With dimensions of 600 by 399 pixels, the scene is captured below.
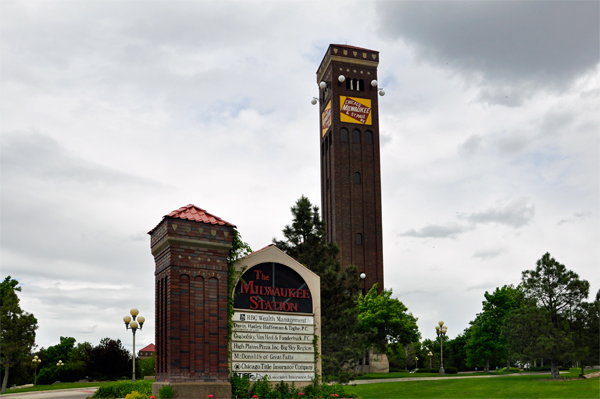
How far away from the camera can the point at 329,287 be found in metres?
29.2

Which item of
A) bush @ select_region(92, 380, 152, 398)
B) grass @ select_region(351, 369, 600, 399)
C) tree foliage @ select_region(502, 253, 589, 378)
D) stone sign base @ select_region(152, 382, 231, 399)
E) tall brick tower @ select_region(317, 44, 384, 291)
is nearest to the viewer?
stone sign base @ select_region(152, 382, 231, 399)

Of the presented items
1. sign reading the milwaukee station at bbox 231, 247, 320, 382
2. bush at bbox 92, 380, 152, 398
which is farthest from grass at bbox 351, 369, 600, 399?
bush at bbox 92, 380, 152, 398

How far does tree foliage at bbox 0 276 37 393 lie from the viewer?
48.6 meters

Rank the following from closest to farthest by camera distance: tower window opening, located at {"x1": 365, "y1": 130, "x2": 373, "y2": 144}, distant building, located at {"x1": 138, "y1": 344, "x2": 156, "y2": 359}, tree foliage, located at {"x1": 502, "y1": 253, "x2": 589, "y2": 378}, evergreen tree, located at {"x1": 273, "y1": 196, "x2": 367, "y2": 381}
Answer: evergreen tree, located at {"x1": 273, "y1": 196, "x2": 367, "y2": 381}, tree foliage, located at {"x1": 502, "y1": 253, "x2": 589, "y2": 378}, tower window opening, located at {"x1": 365, "y1": 130, "x2": 373, "y2": 144}, distant building, located at {"x1": 138, "y1": 344, "x2": 156, "y2": 359}

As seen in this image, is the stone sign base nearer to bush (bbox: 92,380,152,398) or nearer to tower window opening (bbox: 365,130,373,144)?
bush (bbox: 92,380,152,398)

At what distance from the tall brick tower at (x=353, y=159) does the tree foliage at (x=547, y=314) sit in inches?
1178

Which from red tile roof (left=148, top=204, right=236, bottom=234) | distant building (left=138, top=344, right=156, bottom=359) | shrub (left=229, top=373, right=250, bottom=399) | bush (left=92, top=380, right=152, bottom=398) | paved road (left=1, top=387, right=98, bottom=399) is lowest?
distant building (left=138, top=344, right=156, bottom=359)

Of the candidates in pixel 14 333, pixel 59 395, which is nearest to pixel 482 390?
pixel 59 395

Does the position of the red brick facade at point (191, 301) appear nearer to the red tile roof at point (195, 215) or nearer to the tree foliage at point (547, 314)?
the red tile roof at point (195, 215)

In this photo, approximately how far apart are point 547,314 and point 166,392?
28007 mm

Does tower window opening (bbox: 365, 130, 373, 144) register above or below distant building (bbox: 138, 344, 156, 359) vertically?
above

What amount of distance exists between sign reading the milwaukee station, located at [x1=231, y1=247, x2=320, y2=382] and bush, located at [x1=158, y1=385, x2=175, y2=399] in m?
2.25

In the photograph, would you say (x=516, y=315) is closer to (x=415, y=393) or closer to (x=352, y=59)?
(x=415, y=393)

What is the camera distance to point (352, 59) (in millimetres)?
71750
